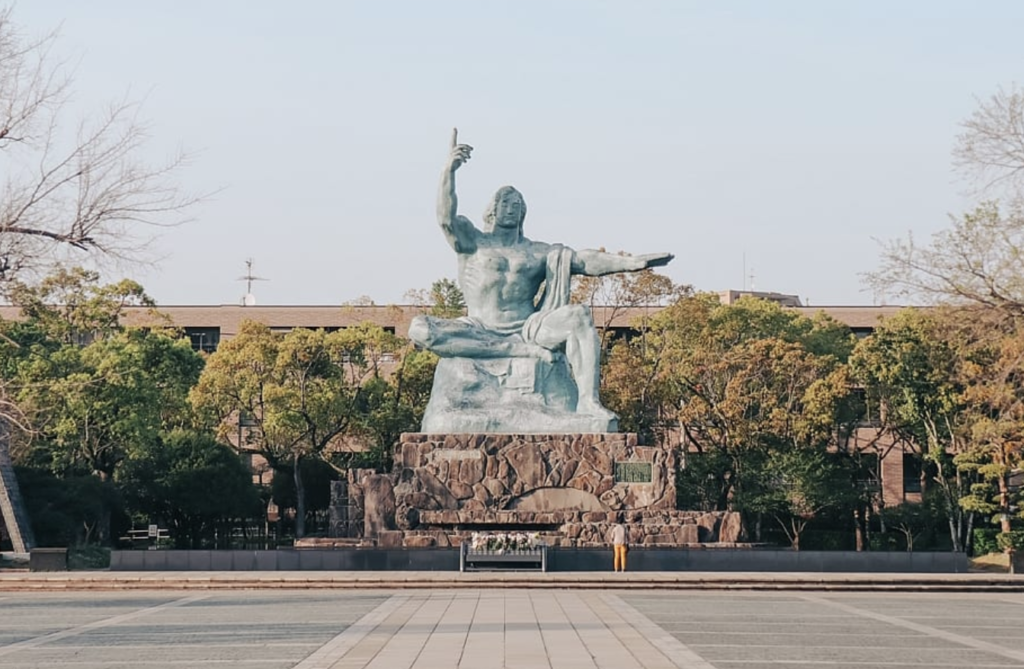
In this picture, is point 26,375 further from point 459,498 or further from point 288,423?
point 459,498

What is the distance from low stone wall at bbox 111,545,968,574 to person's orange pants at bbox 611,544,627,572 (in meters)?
0.29

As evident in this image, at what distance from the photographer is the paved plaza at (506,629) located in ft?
46.1

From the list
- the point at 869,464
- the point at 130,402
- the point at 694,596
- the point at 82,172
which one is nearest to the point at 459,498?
the point at 694,596

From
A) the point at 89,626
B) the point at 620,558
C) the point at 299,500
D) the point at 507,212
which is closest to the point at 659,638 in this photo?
the point at 89,626

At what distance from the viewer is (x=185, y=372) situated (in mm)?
47281

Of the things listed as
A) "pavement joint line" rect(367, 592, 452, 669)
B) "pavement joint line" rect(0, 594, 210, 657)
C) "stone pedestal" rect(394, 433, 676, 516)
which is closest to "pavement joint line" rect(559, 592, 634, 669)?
"pavement joint line" rect(367, 592, 452, 669)

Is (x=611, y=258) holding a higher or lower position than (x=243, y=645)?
higher

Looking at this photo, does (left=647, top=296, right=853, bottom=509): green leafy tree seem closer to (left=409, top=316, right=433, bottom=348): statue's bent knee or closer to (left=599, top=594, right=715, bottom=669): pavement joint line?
(left=409, top=316, right=433, bottom=348): statue's bent knee

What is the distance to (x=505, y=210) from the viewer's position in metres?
32.7

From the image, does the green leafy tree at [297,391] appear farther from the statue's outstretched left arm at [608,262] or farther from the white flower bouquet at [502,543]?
the white flower bouquet at [502,543]

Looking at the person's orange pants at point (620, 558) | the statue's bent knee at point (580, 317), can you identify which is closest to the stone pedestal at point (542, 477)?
the statue's bent knee at point (580, 317)

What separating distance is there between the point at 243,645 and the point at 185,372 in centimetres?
3286

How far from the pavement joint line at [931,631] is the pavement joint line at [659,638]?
2.94m

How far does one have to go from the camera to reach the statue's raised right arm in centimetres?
3114
